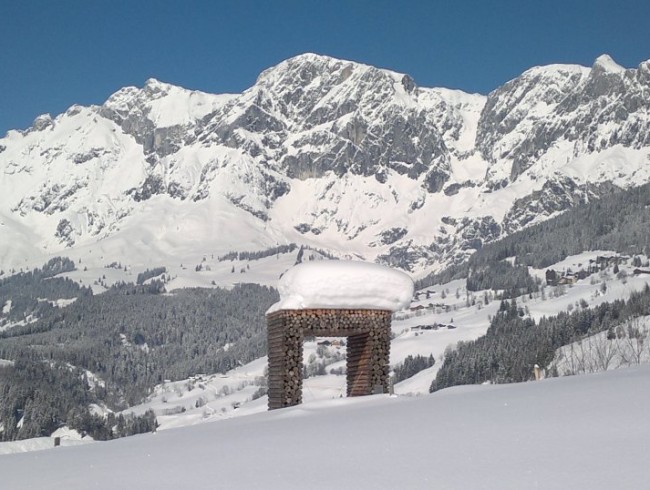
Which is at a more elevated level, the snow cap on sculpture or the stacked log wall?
the snow cap on sculpture

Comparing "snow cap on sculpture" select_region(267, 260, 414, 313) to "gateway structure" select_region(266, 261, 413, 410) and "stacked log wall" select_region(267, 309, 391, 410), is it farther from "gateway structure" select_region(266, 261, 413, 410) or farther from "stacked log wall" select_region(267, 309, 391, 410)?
"stacked log wall" select_region(267, 309, 391, 410)

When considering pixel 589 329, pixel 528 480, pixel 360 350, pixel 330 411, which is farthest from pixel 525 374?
pixel 528 480

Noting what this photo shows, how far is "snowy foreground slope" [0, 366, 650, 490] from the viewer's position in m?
11.5

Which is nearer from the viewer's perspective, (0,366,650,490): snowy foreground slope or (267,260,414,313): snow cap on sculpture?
Result: (0,366,650,490): snowy foreground slope

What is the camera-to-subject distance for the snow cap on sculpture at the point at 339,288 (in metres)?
26.0

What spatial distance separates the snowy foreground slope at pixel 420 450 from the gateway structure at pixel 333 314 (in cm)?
750

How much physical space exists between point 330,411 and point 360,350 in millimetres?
8115

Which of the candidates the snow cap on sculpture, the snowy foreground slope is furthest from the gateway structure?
the snowy foreground slope

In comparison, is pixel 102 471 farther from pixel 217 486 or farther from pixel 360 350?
pixel 360 350

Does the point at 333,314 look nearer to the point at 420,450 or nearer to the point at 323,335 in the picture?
the point at 323,335

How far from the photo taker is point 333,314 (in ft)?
85.7

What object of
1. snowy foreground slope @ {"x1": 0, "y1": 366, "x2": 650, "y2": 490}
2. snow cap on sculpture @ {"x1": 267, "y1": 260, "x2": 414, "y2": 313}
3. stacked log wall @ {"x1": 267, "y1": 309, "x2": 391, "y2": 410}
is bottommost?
snowy foreground slope @ {"x1": 0, "y1": 366, "x2": 650, "y2": 490}

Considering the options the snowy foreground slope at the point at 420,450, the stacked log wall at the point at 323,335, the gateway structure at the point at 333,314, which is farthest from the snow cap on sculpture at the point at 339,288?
the snowy foreground slope at the point at 420,450

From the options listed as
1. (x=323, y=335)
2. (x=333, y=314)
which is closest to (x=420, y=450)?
(x=333, y=314)
